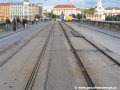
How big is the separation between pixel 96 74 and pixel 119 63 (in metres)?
2.21

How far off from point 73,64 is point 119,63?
1.97m

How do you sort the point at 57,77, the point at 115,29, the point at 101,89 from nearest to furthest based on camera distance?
the point at 101,89 < the point at 57,77 < the point at 115,29

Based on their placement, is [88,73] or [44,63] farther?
[44,63]

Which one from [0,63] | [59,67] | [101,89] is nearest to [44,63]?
[59,67]

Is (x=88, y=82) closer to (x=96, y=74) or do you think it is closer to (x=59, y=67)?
(x=96, y=74)

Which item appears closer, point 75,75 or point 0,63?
point 75,75

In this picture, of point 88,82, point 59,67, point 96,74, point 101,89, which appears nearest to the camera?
point 101,89

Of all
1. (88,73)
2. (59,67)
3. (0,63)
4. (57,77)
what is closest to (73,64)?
(59,67)

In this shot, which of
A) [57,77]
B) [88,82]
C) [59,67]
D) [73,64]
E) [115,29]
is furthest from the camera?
[115,29]

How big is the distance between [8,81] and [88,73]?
268 cm

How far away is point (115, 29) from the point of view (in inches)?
1120

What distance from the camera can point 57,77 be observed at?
6.86 meters

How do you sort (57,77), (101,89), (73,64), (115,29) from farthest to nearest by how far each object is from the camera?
(115,29)
(73,64)
(57,77)
(101,89)

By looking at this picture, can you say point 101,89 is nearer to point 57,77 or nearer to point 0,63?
point 57,77
